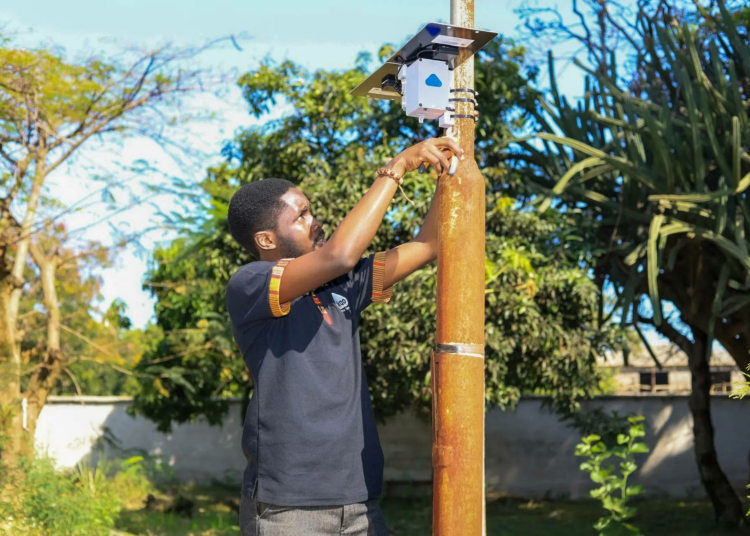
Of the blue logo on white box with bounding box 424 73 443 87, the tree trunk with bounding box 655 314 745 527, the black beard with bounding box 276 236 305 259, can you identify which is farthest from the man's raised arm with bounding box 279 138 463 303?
the tree trunk with bounding box 655 314 745 527

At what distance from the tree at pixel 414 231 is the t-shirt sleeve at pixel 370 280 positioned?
537 centimetres

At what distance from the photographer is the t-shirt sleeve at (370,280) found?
2.67 m

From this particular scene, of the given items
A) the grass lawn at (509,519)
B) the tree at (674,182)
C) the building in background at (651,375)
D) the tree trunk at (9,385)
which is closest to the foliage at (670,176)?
the tree at (674,182)

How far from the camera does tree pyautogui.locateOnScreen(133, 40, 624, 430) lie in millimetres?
8414

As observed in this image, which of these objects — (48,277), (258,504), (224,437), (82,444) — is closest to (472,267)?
(258,504)

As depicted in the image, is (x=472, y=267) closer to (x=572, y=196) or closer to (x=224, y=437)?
(x=572, y=196)

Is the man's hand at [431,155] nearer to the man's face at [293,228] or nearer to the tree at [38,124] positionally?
the man's face at [293,228]

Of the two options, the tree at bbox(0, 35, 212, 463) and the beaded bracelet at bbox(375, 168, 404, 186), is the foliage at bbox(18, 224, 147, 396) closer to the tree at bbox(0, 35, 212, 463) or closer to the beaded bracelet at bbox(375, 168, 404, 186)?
the tree at bbox(0, 35, 212, 463)

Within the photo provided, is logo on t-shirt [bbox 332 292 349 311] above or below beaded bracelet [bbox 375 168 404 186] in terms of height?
below

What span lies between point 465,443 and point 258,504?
0.66 metres

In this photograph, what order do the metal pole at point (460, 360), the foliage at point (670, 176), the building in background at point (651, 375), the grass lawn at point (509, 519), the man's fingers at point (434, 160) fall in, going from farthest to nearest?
the building in background at point (651, 375) → the grass lawn at point (509, 519) → the foliage at point (670, 176) → the man's fingers at point (434, 160) → the metal pole at point (460, 360)

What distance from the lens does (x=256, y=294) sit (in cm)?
245

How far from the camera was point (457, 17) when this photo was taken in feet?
7.98

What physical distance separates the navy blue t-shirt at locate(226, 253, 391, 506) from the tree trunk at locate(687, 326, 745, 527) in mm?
8831
